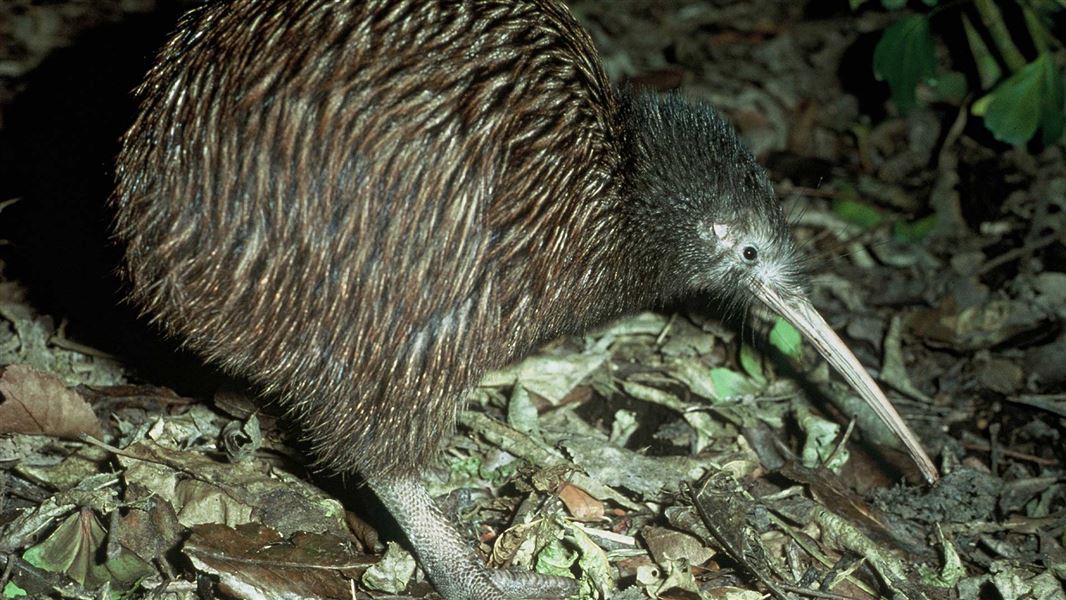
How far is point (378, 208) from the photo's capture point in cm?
306

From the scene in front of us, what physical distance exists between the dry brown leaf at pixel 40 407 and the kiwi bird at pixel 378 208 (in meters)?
0.69

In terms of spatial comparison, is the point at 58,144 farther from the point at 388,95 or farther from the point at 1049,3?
the point at 1049,3

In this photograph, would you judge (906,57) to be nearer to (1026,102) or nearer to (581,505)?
(1026,102)

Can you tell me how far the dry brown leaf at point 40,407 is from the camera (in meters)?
3.71

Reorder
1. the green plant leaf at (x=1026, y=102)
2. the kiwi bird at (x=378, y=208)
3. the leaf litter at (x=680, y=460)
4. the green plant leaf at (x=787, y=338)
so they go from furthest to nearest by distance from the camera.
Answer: the green plant leaf at (x=1026, y=102)
the green plant leaf at (x=787, y=338)
the leaf litter at (x=680, y=460)
the kiwi bird at (x=378, y=208)

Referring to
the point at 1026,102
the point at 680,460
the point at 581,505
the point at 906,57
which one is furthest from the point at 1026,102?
the point at 581,505

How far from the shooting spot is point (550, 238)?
11.2 feet

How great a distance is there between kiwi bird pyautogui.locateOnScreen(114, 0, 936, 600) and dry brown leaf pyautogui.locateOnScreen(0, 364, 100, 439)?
691mm

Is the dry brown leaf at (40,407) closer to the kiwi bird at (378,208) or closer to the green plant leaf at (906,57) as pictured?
the kiwi bird at (378,208)

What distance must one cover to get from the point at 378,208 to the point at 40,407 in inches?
61.3

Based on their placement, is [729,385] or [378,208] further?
[729,385]

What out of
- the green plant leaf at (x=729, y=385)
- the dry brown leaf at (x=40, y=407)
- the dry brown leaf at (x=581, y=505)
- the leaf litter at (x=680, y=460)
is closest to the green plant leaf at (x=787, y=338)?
the leaf litter at (x=680, y=460)

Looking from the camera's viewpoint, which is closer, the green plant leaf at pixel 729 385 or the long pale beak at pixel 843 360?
the long pale beak at pixel 843 360

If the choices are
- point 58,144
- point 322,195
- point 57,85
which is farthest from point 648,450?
point 57,85
